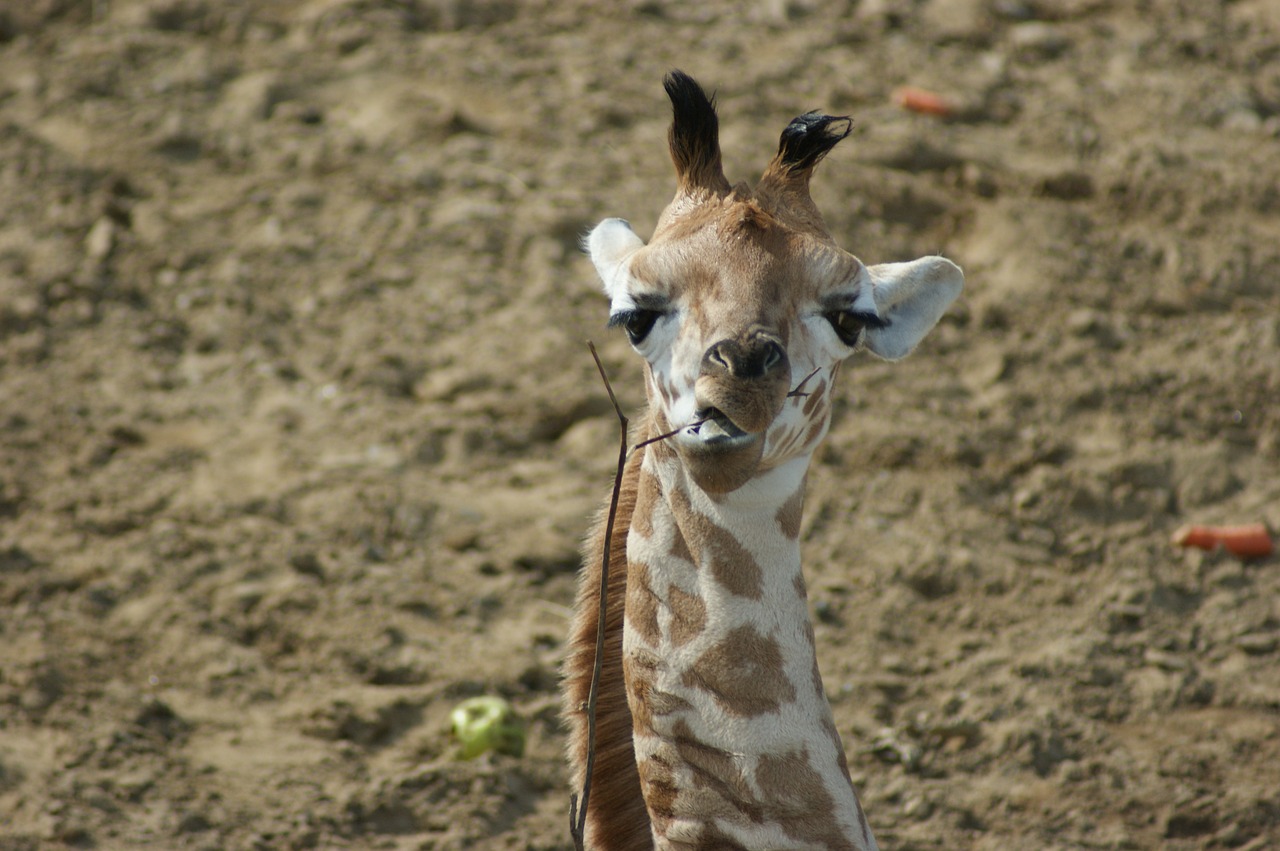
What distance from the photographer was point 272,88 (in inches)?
307

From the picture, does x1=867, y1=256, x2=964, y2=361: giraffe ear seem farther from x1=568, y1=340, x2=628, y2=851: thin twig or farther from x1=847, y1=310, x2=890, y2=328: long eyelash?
x1=568, y1=340, x2=628, y2=851: thin twig

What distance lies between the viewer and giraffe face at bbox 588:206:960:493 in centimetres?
273

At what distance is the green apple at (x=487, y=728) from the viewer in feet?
14.8

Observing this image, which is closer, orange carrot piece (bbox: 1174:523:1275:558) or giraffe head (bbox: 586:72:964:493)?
giraffe head (bbox: 586:72:964:493)

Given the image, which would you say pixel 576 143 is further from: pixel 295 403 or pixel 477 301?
pixel 295 403

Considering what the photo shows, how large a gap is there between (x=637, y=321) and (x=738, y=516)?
48 centimetres

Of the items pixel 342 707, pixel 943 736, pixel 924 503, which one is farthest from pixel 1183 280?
pixel 342 707

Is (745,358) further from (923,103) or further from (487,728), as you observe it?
(923,103)

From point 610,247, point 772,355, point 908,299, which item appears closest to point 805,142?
point 908,299

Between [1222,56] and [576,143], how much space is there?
384 cm

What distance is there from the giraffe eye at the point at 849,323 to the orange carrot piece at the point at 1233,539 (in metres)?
2.84

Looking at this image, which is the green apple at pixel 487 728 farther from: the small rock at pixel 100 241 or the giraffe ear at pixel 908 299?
the small rock at pixel 100 241

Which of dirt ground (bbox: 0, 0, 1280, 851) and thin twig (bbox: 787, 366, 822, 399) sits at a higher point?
thin twig (bbox: 787, 366, 822, 399)

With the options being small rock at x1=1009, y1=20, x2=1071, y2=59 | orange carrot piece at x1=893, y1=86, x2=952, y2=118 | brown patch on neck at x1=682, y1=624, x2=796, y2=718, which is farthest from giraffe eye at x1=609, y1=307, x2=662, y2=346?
small rock at x1=1009, y1=20, x2=1071, y2=59
